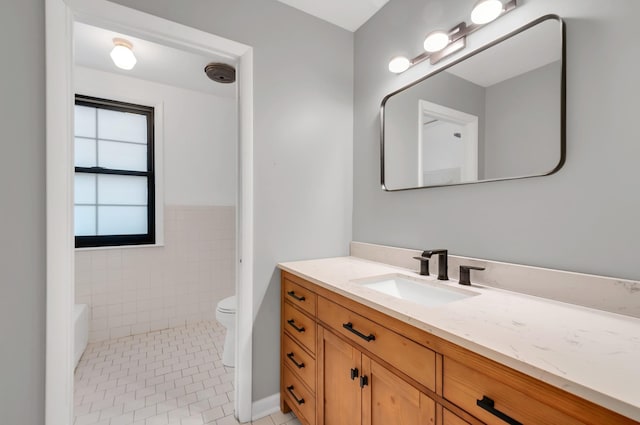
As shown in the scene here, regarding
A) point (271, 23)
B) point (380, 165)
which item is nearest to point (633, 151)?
point (380, 165)

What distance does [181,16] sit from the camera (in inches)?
57.1

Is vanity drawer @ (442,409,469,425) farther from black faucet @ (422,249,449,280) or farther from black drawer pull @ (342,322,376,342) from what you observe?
black faucet @ (422,249,449,280)

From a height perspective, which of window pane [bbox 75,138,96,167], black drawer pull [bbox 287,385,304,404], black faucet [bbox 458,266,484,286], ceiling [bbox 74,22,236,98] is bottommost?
black drawer pull [bbox 287,385,304,404]

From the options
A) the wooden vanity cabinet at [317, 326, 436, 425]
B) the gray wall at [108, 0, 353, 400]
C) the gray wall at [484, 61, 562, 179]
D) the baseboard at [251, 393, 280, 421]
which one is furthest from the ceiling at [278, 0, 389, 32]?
the baseboard at [251, 393, 280, 421]

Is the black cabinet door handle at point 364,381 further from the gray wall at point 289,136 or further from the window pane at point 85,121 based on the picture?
the window pane at point 85,121

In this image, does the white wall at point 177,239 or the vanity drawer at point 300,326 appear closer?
the vanity drawer at point 300,326

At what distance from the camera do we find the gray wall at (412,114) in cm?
132

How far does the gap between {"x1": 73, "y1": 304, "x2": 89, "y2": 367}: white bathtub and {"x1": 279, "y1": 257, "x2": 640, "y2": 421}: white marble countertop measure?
2183mm

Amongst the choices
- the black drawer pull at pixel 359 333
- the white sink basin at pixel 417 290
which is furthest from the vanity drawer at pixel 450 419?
the white sink basin at pixel 417 290

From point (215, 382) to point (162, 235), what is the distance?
1.52 meters

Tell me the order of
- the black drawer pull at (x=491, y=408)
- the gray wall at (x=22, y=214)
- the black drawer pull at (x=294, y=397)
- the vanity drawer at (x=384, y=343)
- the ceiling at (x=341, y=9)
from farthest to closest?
the ceiling at (x=341, y=9) → the black drawer pull at (x=294, y=397) → the gray wall at (x=22, y=214) → the vanity drawer at (x=384, y=343) → the black drawer pull at (x=491, y=408)

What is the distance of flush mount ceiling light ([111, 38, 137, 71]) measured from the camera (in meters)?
2.00

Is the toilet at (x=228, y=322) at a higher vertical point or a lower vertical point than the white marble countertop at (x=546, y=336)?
lower

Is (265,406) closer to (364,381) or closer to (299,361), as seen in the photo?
(299,361)
